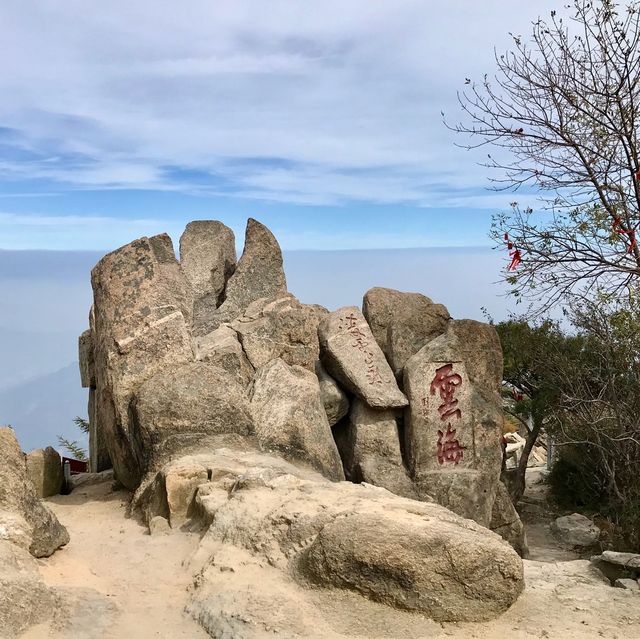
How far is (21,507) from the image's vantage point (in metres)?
5.55

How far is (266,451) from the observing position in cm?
834

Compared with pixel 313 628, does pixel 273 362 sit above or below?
above

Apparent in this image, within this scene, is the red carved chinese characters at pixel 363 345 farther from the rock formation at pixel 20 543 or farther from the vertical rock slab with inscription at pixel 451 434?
the rock formation at pixel 20 543

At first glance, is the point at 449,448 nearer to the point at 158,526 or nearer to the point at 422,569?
the point at 158,526

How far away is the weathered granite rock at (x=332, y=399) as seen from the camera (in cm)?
1070

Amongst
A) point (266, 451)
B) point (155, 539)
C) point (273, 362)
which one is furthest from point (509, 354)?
point (155, 539)

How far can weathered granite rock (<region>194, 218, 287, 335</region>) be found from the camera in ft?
41.6

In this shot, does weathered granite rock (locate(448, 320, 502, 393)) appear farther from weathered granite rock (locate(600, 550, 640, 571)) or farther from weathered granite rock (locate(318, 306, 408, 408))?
weathered granite rock (locate(600, 550, 640, 571))

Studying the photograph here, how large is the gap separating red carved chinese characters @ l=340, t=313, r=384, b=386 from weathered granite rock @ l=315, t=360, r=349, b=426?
→ 1.50 ft

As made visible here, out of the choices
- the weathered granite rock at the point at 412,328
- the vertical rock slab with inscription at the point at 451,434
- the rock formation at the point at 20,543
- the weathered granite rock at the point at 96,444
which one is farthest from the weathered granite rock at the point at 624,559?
the weathered granite rock at the point at 96,444

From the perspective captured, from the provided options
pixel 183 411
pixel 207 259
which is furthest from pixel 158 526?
pixel 207 259

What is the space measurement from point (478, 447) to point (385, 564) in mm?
6087

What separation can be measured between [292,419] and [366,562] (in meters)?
4.05

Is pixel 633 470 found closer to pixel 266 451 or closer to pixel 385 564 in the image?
pixel 266 451
